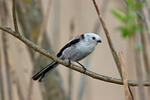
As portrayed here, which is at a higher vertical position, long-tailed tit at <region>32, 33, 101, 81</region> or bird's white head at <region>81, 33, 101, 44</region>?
bird's white head at <region>81, 33, 101, 44</region>

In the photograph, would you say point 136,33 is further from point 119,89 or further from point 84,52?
point 119,89

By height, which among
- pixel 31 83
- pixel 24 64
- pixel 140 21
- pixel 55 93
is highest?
pixel 140 21

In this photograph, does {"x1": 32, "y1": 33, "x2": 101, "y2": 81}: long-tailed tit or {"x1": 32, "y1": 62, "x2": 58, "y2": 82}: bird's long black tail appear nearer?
{"x1": 32, "y1": 62, "x2": 58, "y2": 82}: bird's long black tail

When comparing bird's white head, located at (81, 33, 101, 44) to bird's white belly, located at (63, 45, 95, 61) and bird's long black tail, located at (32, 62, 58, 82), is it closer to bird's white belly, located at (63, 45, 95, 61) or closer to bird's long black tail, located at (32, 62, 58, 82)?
bird's white belly, located at (63, 45, 95, 61)

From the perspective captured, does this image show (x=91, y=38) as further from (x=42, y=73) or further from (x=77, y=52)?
(x=42, y=73)

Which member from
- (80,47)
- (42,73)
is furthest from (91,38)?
(42,73)

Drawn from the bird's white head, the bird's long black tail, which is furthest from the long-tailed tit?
the bird's long black tail

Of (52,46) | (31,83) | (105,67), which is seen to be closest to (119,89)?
(105,67)

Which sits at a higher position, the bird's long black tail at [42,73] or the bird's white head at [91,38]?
the bird's white head at [91,38]

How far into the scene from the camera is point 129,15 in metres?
1.34

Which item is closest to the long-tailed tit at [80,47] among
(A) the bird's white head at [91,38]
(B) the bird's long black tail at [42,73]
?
(A) the bird's white head at [91,38]

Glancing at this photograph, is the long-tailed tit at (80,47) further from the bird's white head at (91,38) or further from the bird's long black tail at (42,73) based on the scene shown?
the bird's long black tail at (42,73)

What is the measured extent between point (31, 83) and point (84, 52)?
1.13ft

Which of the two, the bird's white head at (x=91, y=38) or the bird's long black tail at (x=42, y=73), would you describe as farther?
the bird's white head at (x=91, y=38)
